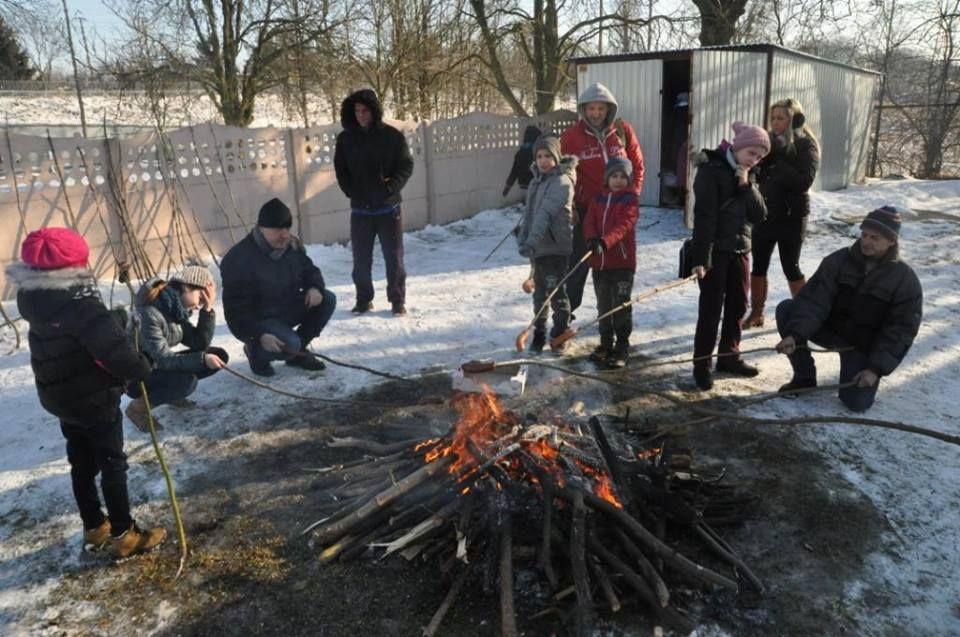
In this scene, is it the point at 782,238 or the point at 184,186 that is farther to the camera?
the point at 184,186

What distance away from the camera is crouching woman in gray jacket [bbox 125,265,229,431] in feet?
13.2

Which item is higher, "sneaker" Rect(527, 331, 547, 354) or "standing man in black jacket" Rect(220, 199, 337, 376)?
"standing man in black jacket" Rect(220, 199, 337, 376)

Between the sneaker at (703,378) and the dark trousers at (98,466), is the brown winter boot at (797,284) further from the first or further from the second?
the dark trousers at (98,466)

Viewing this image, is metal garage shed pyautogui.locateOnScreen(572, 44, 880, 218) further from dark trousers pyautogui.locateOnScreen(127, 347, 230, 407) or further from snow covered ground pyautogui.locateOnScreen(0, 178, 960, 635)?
dark trousers pyautogui.locateOnScreen(127, 347, 230, 407)

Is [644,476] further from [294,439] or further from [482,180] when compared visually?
[482,180]

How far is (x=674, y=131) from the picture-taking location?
12641 millimetres

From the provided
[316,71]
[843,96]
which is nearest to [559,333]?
[316,71]

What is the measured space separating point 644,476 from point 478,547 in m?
0.91

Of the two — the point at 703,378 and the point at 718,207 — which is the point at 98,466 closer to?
the point at 703,378

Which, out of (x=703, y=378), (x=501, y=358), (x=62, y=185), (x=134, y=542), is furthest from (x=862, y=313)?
(x=62, y=185)

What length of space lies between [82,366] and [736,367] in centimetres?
423

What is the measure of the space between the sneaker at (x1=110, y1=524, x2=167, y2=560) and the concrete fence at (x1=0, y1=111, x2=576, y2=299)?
402 centimetres

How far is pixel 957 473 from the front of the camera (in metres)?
3.65

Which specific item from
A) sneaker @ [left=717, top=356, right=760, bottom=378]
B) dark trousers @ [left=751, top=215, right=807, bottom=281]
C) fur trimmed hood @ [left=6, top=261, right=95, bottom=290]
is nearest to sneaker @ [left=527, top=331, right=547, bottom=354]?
sneaker @ [left=717, top=356, right=760, bottom=378]
